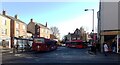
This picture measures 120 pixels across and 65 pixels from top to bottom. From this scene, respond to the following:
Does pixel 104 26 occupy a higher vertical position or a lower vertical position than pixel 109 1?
lower

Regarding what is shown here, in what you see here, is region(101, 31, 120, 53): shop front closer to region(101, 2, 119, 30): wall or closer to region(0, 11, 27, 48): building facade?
region(101, 2, 119, 30): wall

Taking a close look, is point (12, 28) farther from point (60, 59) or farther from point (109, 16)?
point (60, 59)

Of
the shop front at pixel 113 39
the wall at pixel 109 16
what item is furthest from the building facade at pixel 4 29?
the shop front at pixel 113 39

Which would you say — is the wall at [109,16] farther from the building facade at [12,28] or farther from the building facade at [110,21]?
the building facade at [12,28]

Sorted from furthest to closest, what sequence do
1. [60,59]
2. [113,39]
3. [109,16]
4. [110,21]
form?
[113,39] < [109,16] < [110,21] < [60,59]

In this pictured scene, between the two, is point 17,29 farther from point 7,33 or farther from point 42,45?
point 42,45

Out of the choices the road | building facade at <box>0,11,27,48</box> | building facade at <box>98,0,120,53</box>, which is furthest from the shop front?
building facade at <box>0,11,27,48</box>

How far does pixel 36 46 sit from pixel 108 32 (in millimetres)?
12612

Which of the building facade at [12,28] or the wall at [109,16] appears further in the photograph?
the building facade at [12,28]

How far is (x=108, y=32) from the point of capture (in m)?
49.1

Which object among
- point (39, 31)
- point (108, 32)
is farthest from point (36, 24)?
point (108, 32)

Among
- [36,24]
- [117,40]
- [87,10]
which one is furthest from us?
[36,24]

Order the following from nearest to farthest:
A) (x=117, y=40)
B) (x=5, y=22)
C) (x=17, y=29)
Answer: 1. (x=117, y=40)
2. (x=5, y=22)
3. (x=17, y=29)

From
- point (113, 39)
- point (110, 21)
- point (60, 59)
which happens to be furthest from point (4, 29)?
point (60, 59)
